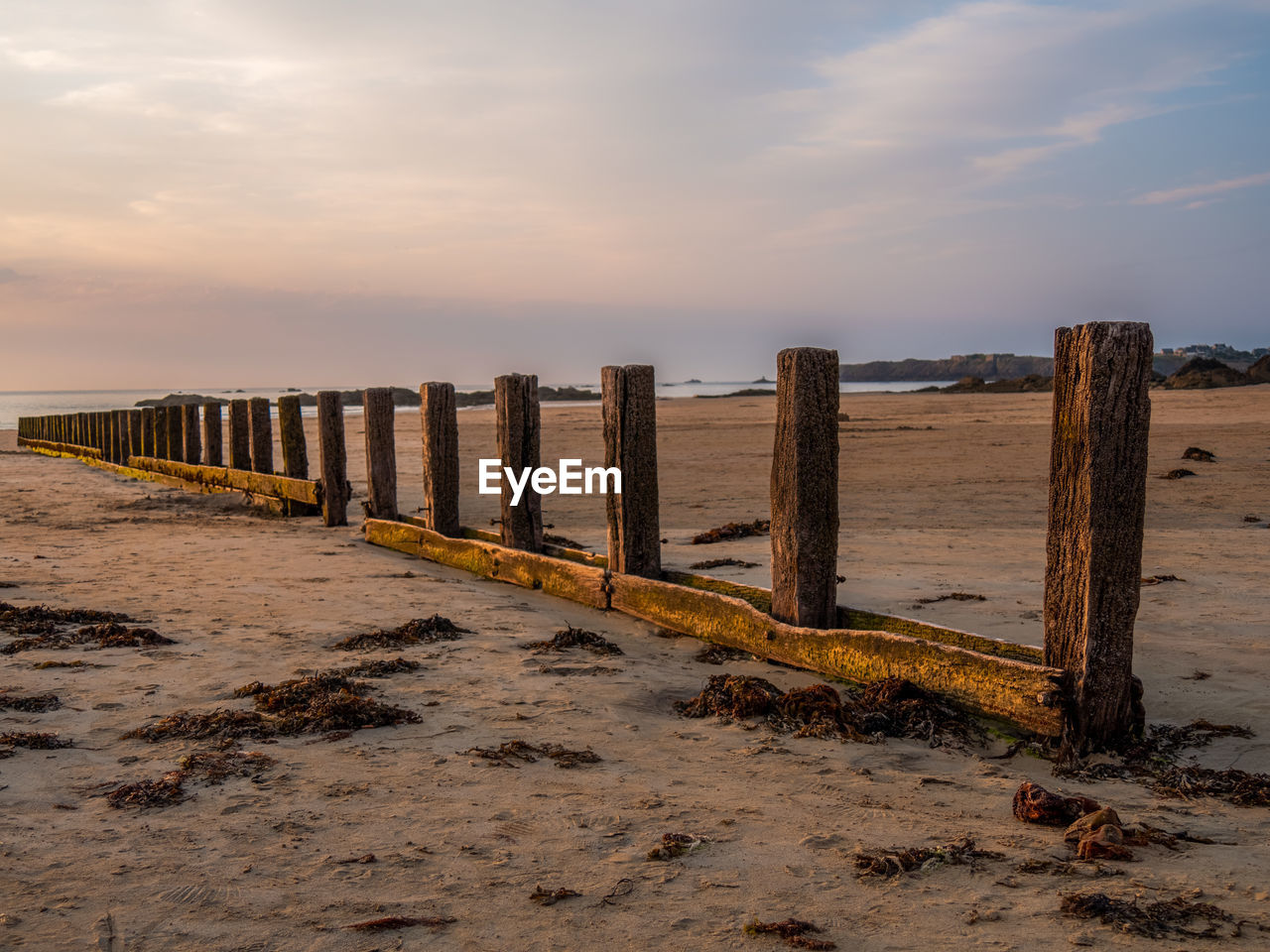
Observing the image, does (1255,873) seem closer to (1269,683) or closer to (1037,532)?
(1269,683)

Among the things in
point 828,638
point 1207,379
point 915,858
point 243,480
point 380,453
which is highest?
point 1207,379

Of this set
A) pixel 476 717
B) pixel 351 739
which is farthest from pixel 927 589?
pixel 351 739

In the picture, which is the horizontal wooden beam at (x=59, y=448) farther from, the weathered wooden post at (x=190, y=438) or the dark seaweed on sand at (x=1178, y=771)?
the dark seaweed on sand at (x=1178, y=771)

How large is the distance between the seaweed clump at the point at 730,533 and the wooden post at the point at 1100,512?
19.3 feet

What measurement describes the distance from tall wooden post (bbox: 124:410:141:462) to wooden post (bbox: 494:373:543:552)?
600 inches

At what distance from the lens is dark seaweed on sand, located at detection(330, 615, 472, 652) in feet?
19.0

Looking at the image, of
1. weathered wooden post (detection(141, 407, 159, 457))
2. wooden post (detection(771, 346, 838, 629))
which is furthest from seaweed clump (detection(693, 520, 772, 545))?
weathered wooden post (detection(141, 407, 159, 457))

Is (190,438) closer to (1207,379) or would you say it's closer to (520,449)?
(520,449)

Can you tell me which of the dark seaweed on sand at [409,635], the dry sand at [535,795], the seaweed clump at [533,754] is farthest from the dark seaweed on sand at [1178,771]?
the dark seaweed on sand at [409,635]

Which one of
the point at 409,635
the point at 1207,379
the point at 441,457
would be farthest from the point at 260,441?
the point at 1207,379

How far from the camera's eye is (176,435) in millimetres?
17297

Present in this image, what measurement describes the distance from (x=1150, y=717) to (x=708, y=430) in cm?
2124

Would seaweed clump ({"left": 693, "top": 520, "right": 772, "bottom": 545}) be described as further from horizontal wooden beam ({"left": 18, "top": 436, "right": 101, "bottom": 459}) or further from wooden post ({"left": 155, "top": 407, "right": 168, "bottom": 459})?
horizontal wooden beam ({"left": 18, "top": 436, "right": 101, "bottom": 459})

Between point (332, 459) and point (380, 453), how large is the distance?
57.4 inches
